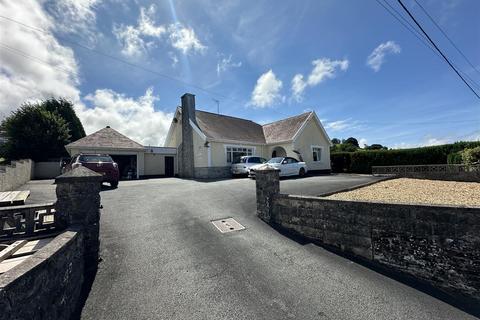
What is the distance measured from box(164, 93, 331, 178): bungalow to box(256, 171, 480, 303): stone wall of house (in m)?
12.6

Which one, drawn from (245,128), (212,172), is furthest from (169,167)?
(245,128)

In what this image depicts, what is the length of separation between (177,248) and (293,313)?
8.68ft

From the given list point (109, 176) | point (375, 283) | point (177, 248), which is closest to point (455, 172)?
point (375, 283)

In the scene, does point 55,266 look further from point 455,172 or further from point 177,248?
point 455,172

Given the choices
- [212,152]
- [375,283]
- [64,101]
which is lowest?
[375,283]

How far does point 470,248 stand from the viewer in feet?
11.2

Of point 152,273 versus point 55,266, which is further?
point 152,273

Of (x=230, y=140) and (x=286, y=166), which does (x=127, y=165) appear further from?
(x=286, y=166)

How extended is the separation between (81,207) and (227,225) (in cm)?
336

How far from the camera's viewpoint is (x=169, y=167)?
21016mm

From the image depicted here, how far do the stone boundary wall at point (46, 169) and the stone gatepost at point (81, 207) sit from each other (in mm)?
20399

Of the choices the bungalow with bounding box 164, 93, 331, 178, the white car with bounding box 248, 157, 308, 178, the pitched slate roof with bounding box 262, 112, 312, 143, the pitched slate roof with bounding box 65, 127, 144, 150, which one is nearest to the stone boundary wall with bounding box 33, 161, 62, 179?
the pitched slate roof with bounding box 65, 127, 144, 150

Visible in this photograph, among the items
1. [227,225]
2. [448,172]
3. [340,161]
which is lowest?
[227,225]

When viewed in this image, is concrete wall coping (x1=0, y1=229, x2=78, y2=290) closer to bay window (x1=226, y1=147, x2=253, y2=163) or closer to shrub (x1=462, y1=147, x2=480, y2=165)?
bay window (x1=226, y1=147, x2=253, y2=163)
